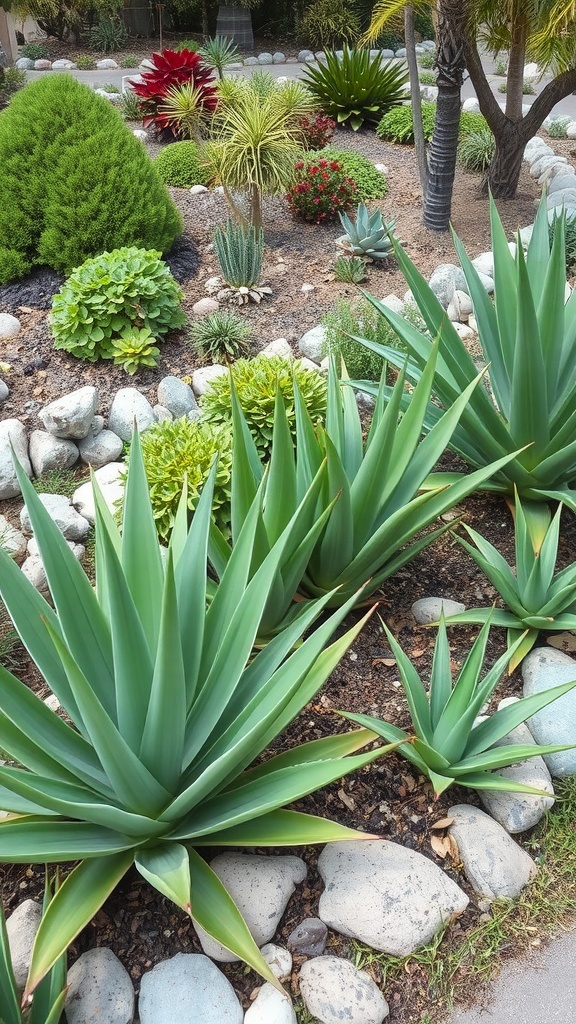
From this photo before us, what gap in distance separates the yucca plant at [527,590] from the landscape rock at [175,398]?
83.4 inches

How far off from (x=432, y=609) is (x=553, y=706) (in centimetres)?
58

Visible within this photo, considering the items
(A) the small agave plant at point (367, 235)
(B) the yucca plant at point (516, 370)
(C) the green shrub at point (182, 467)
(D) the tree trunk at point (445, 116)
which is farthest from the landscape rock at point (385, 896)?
(D) the tree trunk at point (445, 116)

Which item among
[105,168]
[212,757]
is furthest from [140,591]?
[105,168]

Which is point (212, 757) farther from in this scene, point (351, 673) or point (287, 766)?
point (351, 673)

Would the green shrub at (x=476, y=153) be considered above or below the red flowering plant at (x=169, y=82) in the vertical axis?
below

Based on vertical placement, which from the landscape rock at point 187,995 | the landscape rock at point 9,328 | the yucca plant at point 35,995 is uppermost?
the landscape rock at point 9,328

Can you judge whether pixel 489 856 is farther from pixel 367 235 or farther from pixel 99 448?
pixel 367 235

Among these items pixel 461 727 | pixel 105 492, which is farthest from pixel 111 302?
pixel 461 727

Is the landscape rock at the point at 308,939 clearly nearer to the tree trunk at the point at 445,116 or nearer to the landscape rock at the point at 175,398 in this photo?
the landscape rock at the point at 175,398

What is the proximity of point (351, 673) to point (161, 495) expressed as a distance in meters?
1.19

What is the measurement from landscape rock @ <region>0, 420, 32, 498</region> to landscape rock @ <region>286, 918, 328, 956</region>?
2596 mm

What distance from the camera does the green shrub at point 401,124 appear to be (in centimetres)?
877

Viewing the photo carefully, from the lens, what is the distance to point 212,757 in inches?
84.7

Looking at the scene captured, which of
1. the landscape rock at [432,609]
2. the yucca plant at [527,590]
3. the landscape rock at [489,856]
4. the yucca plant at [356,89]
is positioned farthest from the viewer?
the yucca plant at [356,89]
